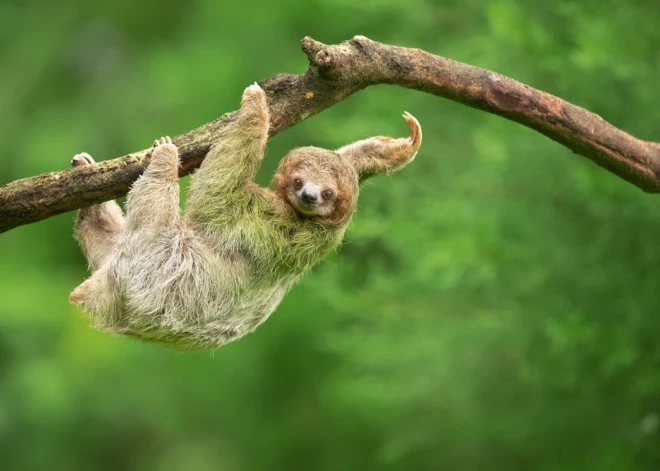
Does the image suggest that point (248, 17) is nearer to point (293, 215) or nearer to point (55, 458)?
point (55, 458)

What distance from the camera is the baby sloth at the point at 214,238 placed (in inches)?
235

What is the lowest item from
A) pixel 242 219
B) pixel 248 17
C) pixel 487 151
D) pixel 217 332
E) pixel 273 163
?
pixel 217 332

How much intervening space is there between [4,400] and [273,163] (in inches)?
188

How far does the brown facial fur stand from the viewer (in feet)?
21.2

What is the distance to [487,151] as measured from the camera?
1012cm

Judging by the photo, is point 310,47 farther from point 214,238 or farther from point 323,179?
point 214,238

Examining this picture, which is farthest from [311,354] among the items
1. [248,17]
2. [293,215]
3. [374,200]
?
[293,215]

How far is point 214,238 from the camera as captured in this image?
6.31 metres

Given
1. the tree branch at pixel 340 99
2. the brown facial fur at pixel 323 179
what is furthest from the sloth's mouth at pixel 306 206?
the tree branch at pixel 340 99

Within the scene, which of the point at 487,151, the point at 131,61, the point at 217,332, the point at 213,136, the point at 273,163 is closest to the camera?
the point at 213,136

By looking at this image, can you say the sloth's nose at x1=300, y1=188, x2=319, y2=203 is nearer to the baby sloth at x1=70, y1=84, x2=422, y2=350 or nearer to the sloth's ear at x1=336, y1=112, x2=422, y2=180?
the baby sloth at x1=70, y1=84, x2=422, y2=350

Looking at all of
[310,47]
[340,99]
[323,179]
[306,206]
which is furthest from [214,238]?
[310,47]

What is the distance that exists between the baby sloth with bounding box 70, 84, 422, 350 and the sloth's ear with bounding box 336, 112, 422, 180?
48cm

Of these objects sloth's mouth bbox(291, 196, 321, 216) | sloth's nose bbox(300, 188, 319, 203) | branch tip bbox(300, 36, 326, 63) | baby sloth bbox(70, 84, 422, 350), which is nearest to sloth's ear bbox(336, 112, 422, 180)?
baby sloth bbox(70, 84, 422, 350)
